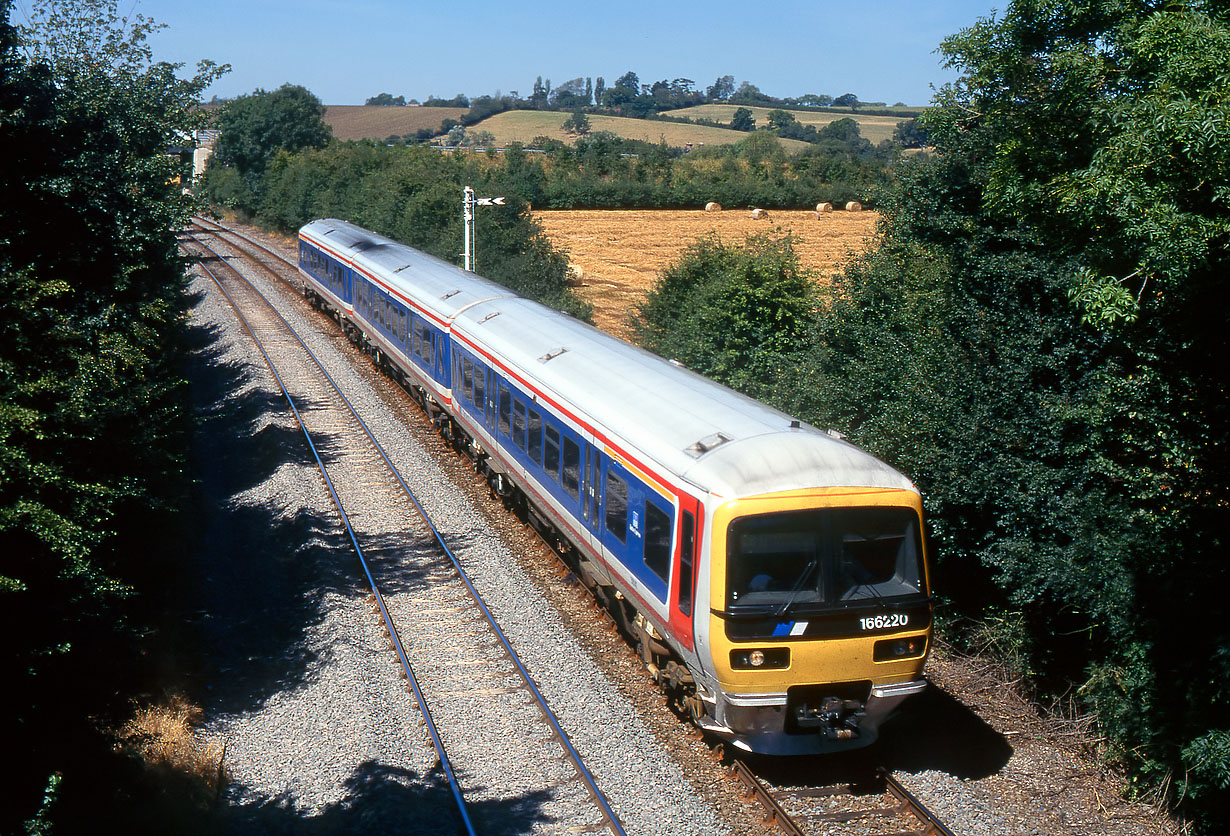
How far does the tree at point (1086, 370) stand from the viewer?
8.04 metres

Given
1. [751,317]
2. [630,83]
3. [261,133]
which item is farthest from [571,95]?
[751,317]

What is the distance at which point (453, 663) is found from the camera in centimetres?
1077

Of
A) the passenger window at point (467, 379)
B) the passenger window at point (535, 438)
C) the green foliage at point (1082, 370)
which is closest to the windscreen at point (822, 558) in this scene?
the green foliage at point (1082, 370)

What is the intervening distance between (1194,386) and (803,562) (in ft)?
12.9

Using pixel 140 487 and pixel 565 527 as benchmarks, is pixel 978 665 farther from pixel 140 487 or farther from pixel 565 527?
pixel 140 487

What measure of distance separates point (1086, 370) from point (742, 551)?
4905 millimetres

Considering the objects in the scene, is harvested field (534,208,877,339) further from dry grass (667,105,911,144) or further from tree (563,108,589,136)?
dry grass (667,105,911,144)

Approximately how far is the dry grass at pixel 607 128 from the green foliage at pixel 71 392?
279ft

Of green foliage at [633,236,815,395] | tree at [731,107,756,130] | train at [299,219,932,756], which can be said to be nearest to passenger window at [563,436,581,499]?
train at [299,219,932,756]

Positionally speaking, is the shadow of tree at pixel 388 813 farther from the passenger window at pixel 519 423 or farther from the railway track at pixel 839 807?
the passenger window at pixel 519 423

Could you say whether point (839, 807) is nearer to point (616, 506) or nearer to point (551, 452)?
point (616, 506)

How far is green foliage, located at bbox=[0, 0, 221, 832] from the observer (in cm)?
837

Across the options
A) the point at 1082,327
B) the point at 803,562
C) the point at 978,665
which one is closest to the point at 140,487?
the point at 803,562

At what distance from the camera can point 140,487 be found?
1048 centimetres
